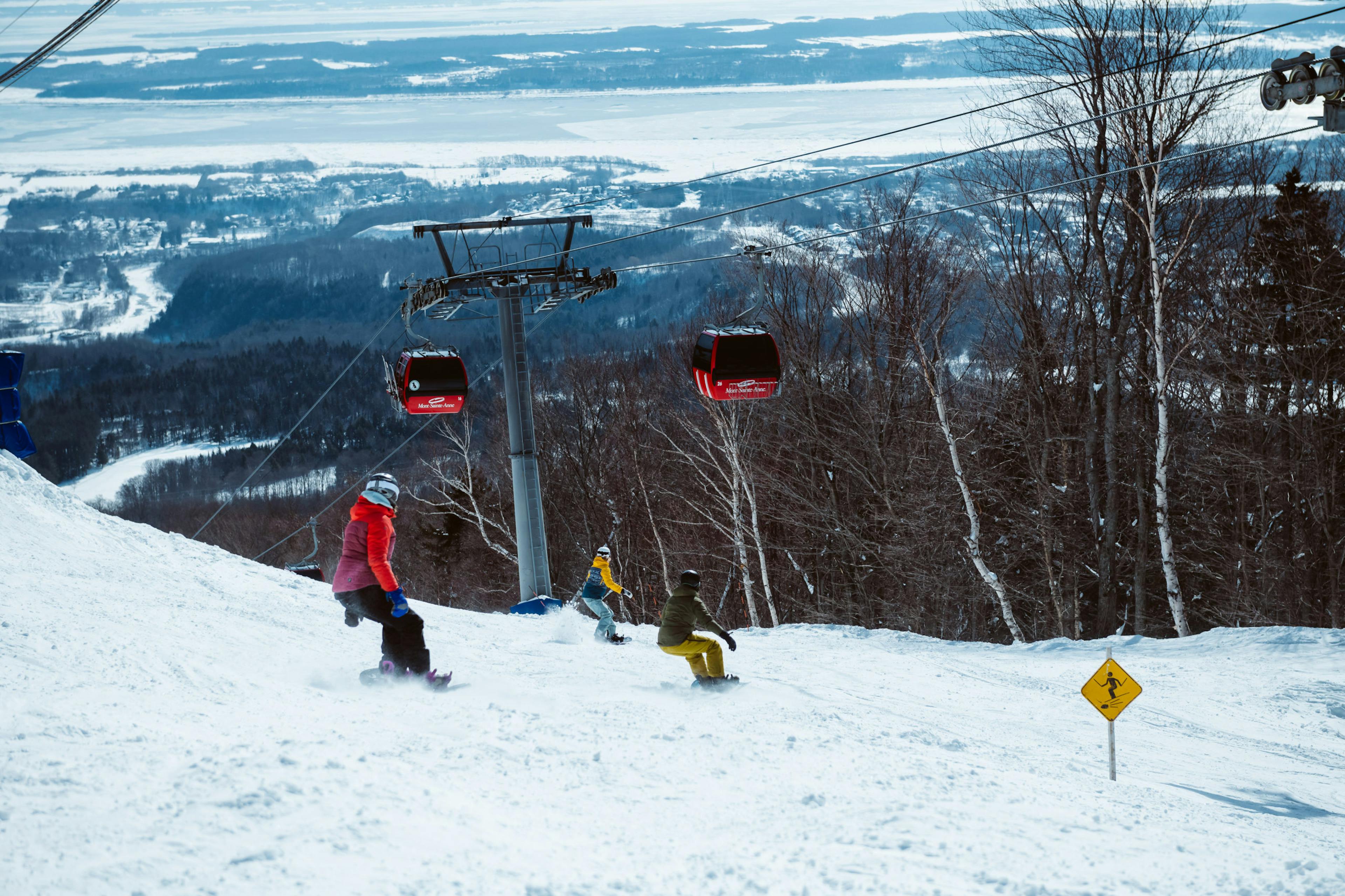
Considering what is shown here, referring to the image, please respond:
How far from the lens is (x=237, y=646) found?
8.71 m

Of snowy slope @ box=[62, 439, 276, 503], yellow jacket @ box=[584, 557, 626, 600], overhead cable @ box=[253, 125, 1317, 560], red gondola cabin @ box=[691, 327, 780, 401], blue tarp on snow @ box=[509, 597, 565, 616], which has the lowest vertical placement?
snowy slope @ box=[62, 439, 276, 503]

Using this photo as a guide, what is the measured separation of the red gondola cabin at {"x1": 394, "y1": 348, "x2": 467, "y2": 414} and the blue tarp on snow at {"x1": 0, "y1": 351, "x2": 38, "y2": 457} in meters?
5.80

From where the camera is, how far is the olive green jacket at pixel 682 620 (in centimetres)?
910

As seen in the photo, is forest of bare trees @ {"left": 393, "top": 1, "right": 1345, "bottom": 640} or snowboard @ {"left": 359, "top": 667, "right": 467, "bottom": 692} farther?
forest of bare trees @ {"left": 393, "top": 1, "right": 1345, "bottom": 640}

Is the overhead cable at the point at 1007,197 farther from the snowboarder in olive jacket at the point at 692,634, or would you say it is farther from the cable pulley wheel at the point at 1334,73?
the snowboarder in olive jacket at the point at 692,634

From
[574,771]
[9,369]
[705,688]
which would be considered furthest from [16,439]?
[574,771]

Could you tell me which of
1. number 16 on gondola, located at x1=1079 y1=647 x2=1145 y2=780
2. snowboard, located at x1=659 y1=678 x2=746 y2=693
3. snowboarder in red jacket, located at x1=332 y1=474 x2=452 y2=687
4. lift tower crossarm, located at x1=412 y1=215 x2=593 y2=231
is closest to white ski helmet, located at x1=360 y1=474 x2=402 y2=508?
snowboarder in red jacket, located at x1=332 y1=474 x2=452 y2=687

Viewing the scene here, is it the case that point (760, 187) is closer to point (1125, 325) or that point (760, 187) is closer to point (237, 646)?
point (1125, 325)

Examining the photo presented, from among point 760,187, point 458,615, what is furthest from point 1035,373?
point 760,187

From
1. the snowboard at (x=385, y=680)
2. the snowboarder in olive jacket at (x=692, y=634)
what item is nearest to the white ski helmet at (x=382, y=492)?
the snowboard at (x=385, y=680)

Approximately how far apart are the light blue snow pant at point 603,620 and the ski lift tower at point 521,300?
5.51 meters

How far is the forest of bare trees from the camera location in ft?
67.4

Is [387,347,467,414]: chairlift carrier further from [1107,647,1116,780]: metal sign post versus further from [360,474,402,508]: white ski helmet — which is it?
[1107,647,1116,780]: metal sign post

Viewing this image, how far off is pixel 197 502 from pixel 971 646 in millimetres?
119491
